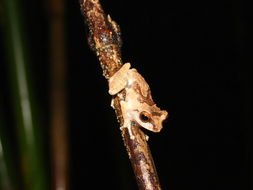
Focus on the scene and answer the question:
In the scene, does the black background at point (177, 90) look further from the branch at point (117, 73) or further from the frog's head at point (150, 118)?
the branch at point (117, 73)

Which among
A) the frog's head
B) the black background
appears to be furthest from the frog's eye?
the black background

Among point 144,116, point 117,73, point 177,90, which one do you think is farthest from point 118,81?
point 177,90

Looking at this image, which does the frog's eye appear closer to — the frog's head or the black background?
the frog's head

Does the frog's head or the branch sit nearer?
the branch

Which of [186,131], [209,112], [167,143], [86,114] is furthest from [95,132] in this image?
[209,112]

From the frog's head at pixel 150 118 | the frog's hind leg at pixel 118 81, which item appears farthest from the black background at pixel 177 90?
the frog's hind leg at pixel 118 81

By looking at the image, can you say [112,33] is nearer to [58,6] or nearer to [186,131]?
[58,6]
